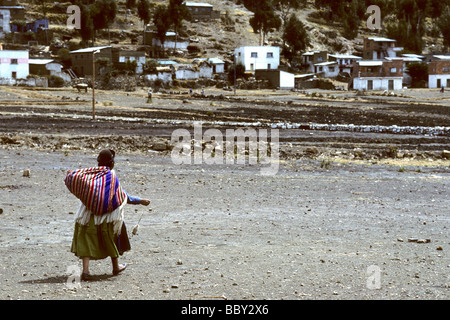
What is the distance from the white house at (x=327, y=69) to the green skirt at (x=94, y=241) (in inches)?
3489

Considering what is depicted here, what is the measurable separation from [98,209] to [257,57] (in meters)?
86.8

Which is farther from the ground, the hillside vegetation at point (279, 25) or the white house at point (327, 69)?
the hillside vegetation at point (279, 25)

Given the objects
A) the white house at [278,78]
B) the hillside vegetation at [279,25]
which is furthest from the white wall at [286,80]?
the hillside vegetation at [279,25]

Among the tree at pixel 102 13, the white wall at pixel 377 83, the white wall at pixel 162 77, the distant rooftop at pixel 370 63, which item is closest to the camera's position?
the white wall at pixel 162 77

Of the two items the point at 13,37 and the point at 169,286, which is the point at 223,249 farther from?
the point at 13,37

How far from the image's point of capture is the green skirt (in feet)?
28.3

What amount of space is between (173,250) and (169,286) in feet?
7.27

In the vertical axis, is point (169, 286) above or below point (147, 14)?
below

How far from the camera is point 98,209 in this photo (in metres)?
8.54

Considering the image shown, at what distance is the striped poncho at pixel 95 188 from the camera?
8492mm

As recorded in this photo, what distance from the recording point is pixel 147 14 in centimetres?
9844

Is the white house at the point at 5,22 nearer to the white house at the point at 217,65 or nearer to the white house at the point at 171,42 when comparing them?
the white house at the point at 171,42

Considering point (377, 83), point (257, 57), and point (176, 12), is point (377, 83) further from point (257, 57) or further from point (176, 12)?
point (176, 12)
